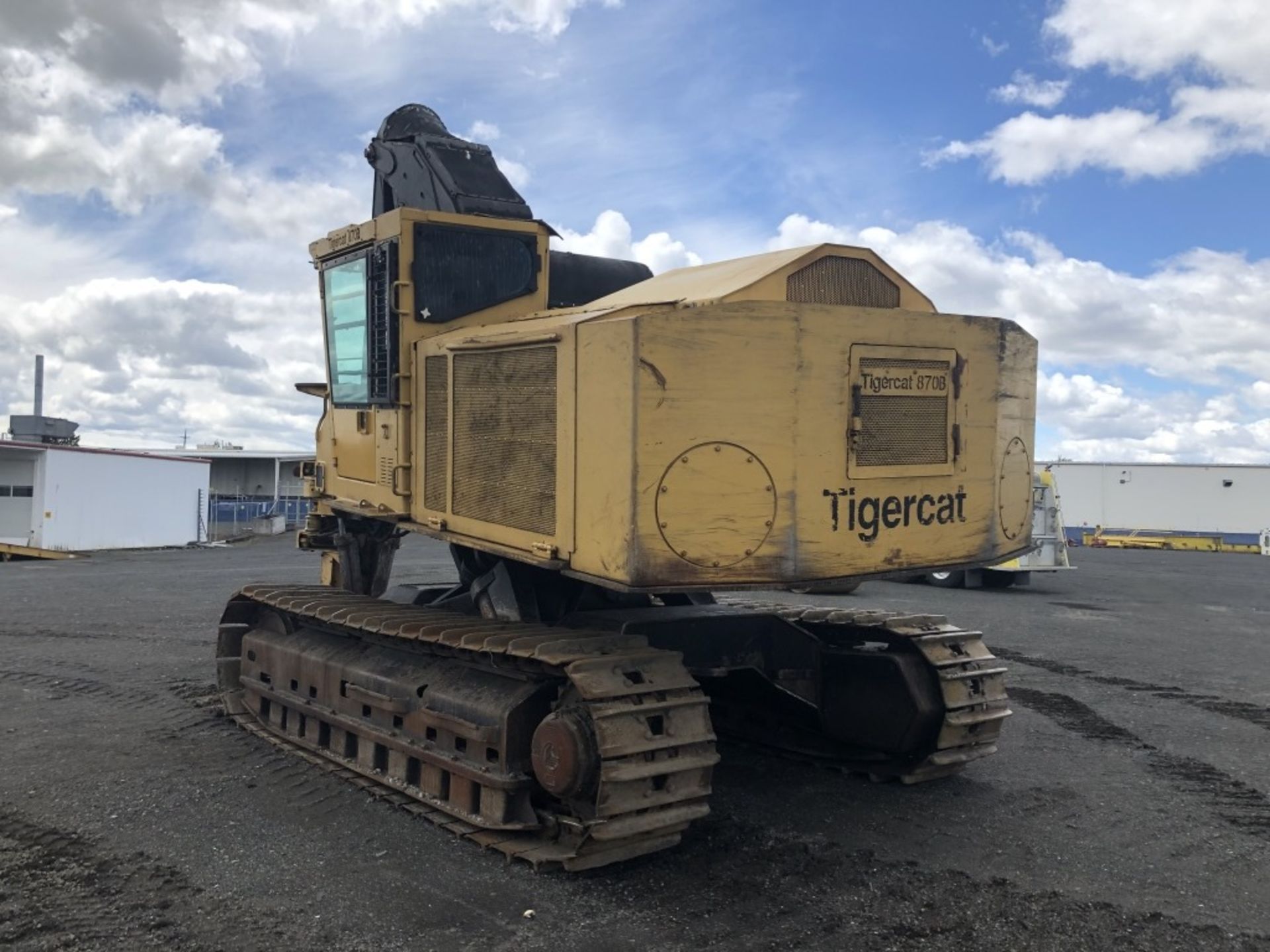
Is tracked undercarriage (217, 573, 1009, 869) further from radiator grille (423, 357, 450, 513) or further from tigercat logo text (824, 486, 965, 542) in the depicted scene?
tigercat logo text (824, 486, 965, 542)

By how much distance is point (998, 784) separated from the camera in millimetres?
6461

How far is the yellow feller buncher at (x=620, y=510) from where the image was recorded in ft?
14.9

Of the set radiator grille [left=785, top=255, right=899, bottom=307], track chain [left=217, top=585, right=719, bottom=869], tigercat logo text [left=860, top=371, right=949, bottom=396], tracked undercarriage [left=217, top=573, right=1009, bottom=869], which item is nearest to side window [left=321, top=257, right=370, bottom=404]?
tracked undercarriage [left=217, top=573, right=1009, bottom=869]

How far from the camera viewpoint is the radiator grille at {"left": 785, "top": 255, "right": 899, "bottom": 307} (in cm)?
489

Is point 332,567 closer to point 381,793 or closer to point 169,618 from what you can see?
point 381,793

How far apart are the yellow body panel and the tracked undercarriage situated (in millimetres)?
621

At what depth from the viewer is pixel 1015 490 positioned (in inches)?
218

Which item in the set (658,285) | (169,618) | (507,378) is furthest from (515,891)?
(169,618)

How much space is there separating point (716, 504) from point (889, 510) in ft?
3.20

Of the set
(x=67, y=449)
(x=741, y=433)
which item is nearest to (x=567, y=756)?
(x=741, y=433)

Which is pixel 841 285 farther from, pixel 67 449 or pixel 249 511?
pixel 249 511

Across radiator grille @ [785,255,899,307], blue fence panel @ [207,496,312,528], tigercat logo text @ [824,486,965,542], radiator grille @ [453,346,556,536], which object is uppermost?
radiator grille @ [785,255,899,307]

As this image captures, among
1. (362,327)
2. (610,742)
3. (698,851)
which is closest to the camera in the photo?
(610,742)

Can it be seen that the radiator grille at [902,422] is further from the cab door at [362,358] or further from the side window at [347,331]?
the side window at [347,331]
